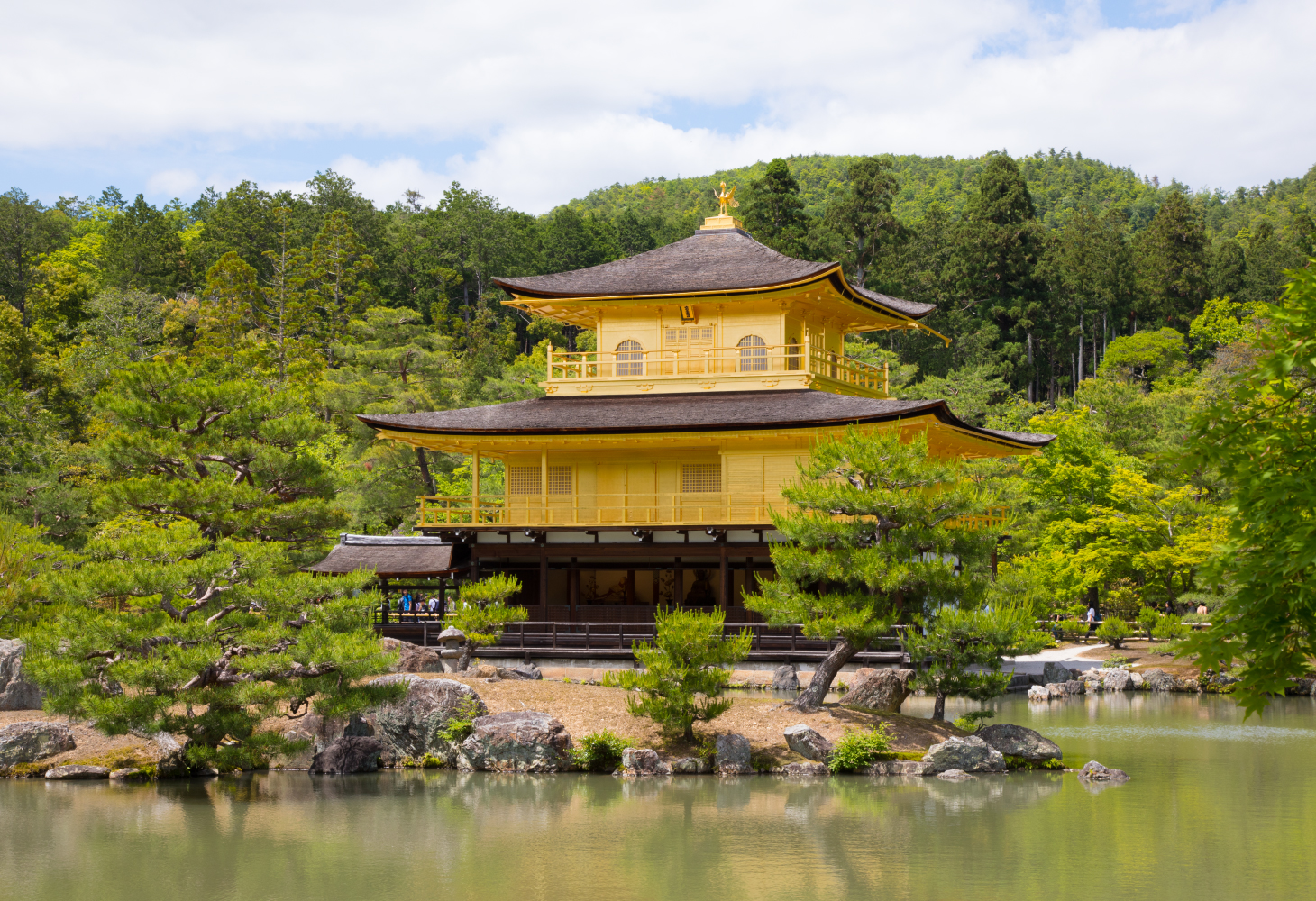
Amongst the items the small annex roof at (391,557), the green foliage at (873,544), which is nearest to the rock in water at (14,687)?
the small annex roof at (391,557)

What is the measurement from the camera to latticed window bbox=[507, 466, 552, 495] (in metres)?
33.7

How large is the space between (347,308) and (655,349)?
3616cm

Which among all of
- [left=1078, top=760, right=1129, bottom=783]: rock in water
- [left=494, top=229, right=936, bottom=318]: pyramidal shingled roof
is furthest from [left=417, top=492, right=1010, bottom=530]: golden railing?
[left=1078, top=760, right=1129, bottom=783]: rock in water

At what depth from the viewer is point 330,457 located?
49312 mm

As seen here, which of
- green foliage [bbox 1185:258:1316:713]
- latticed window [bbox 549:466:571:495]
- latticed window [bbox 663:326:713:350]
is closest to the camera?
green foliage [bbox 1185:258:1316:713]

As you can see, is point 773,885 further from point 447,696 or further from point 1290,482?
point 447,696

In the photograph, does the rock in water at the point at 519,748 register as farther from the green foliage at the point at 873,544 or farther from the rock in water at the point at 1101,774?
the rock in water at the point at 1101,774

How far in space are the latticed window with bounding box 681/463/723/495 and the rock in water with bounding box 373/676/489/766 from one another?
1297 cm

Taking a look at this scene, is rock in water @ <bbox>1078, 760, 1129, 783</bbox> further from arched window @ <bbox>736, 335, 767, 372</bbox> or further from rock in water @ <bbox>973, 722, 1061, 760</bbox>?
arched window @ <bbox>736, 335, 767, 372</bbox>

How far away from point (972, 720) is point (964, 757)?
2034 millimetres

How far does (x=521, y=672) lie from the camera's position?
25.7 metres

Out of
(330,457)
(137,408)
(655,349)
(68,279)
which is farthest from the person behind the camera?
(68,279)

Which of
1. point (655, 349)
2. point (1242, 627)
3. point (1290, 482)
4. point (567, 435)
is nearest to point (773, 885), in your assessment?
point (1242, 627)

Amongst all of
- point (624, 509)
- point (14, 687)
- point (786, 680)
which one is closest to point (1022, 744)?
point (786, 680)
